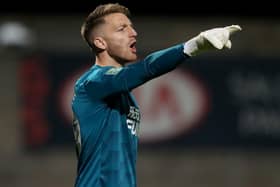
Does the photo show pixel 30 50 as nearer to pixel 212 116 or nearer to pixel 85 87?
pixel 212 116

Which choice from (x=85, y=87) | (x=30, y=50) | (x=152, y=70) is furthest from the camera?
(x=30, y=50)

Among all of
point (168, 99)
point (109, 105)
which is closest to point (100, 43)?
point (109, 105)

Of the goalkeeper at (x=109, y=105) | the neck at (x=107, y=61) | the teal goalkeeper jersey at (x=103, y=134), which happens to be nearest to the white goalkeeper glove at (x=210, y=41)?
the goalkeeper at (x=109, y=105)

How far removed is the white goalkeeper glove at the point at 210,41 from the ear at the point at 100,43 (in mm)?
577

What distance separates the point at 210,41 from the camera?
12.5ft

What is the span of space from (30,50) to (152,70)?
19.3 ft

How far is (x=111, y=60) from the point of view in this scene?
4.37 meters

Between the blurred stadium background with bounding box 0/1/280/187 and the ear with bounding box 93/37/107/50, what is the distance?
17.3 ft

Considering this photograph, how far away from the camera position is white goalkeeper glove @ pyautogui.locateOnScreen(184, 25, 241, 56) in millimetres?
3809

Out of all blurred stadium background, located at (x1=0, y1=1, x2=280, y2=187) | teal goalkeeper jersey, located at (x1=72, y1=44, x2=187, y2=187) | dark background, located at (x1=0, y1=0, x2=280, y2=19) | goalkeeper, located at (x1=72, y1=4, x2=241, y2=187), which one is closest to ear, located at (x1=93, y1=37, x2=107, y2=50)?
goalkeeper, located at (x1=72, y1=4, x2=241, y2=187)

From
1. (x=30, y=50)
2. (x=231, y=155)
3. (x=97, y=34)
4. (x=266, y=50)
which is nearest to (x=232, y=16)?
(x=266, y=50)

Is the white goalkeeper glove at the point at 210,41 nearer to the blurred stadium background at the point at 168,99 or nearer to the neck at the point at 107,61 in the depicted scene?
the neck at the point at 107,61

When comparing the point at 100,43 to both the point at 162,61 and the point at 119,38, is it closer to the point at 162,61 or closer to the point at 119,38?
the point at 119,38

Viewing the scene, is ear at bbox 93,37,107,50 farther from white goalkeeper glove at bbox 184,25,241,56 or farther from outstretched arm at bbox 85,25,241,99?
white goalkeeper glove at bbox 184,25,241,56
